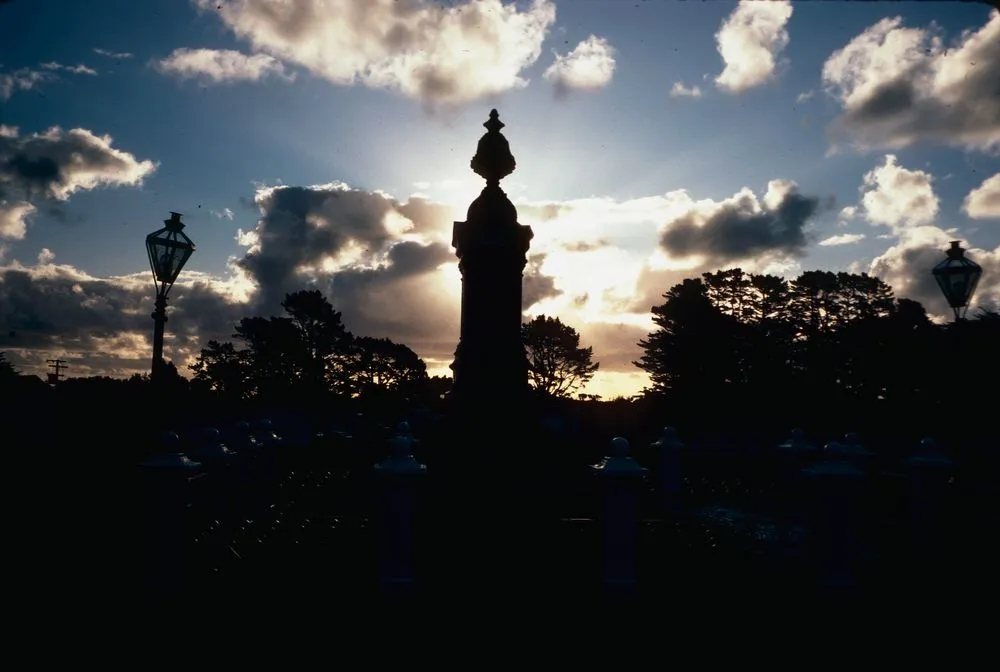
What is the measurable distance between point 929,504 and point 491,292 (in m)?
8.68

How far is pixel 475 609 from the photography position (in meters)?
6.59

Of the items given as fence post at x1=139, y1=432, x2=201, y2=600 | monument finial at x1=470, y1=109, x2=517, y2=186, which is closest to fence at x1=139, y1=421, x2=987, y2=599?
fence post at x1=139, y1=432, x2=201, y2=600

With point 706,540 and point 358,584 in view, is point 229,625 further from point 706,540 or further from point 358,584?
point 706,540

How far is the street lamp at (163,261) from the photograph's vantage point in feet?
25.5

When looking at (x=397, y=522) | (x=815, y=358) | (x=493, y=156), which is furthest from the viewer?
(x=815, y=358)

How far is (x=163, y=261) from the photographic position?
787 centimetres

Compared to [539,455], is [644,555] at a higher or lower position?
lower

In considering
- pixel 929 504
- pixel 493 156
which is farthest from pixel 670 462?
pixel 493 156

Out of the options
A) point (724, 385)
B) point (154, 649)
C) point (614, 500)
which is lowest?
point (154, 649)

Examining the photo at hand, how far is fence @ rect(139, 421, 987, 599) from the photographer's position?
6.78 m

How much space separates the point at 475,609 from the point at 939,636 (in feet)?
14.9

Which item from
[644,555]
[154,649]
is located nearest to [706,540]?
[644,555]

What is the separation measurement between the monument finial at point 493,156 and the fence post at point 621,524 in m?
8.94

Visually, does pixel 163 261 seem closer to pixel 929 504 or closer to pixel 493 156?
pixel 493 156
